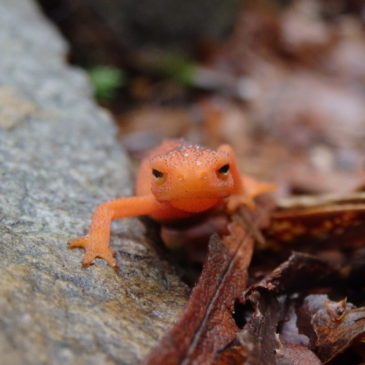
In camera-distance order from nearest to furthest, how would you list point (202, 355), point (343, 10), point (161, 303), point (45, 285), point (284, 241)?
point (202, 355)
point (45, 285)
point (161, 303)
point (284, 241)
point (343, 10)

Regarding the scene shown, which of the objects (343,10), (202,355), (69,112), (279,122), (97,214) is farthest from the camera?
(343,10)

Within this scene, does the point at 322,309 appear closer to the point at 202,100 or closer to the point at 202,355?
the point at 202,355

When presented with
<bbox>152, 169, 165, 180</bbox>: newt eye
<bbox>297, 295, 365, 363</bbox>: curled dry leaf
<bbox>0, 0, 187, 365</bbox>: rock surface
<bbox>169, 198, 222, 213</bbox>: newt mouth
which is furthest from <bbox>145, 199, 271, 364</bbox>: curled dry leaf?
<bbox>152, 169, 165, 180</bbox>: newt eye

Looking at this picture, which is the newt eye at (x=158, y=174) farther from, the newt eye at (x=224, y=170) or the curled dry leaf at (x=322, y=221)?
the curled dry leaf at (x=322, y=221)

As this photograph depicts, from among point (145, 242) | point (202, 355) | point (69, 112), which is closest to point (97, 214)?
point (145, 242)

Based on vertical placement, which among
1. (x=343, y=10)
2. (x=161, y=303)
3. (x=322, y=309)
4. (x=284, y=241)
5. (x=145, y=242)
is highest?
(x=343, y=10)

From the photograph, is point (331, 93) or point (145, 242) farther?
point (331, 93)

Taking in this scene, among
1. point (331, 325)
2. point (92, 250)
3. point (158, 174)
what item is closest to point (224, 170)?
point (158, 174)
